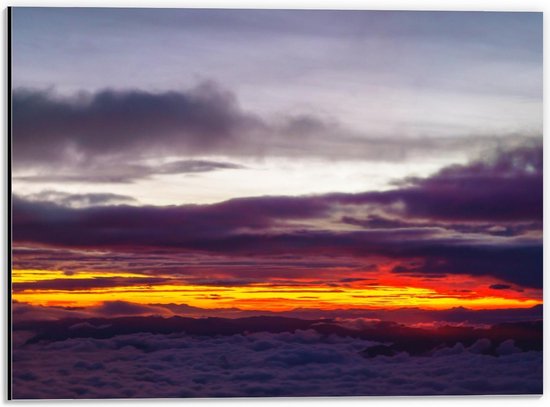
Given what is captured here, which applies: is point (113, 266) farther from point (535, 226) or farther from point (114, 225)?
point (535, 226)

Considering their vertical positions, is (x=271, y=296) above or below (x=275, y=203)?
below

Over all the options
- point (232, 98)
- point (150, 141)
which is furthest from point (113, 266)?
point (232, 98)

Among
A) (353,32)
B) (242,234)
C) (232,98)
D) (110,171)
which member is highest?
(353,32)
